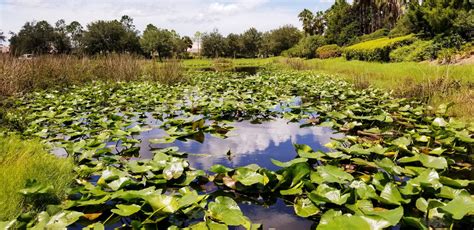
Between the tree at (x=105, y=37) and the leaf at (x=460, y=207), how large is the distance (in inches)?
1398

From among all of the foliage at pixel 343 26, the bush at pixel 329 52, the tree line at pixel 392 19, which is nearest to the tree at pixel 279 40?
the tree line at pixel 392 19

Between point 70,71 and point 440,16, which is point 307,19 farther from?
point 70,71

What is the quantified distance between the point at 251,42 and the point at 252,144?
51.0 meters

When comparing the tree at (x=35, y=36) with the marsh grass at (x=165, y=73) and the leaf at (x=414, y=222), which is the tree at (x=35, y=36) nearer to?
the marsh grass at (x=165, y=73)

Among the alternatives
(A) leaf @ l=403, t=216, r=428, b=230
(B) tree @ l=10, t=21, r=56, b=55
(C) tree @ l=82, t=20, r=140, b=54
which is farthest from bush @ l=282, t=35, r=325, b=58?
(A) leaf @ l=403, t=216, r=428, b=230

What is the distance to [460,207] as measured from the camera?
1726 millimetres

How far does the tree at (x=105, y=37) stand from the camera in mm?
34750

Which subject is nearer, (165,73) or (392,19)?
(165,73)

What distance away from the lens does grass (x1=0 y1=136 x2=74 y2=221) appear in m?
2.06

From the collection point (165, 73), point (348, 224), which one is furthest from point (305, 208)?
point (165, 73)

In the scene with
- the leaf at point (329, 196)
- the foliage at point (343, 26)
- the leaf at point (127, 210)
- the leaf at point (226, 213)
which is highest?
the foliage at point (343, 26)

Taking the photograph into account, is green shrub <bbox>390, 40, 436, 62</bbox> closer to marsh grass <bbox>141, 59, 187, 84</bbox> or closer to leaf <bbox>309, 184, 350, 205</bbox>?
marsh grass <bbox>141, 59, 187, 84</bbox>

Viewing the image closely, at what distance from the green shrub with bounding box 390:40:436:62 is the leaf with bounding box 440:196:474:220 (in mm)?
14347

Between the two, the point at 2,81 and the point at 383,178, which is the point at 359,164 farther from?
the point at 2,81
